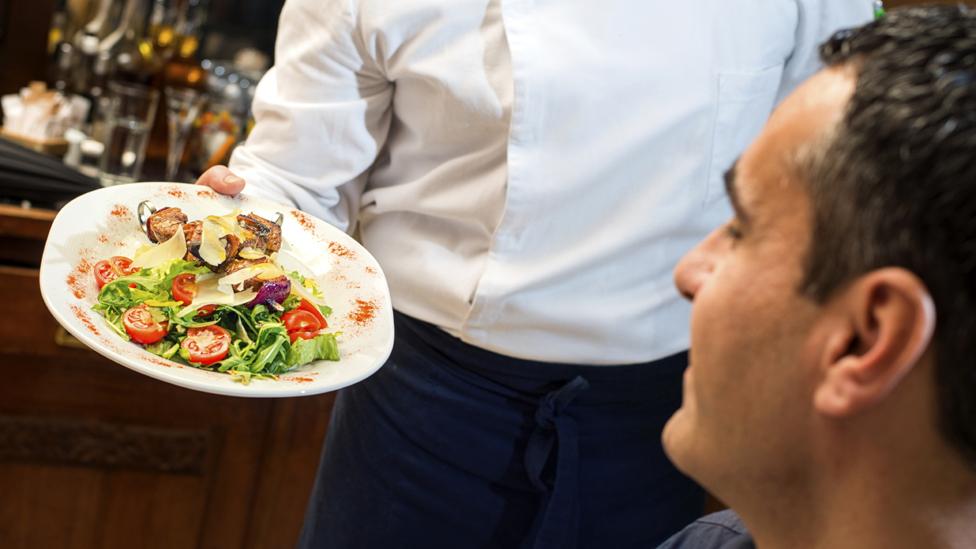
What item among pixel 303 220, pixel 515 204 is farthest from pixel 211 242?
pixel 515 204

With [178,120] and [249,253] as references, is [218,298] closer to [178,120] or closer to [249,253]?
[249,253]

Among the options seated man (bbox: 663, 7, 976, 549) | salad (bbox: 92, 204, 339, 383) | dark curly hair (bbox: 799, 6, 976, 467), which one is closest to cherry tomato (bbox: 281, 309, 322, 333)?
salad (bbox: 92, 204, 339, 383)

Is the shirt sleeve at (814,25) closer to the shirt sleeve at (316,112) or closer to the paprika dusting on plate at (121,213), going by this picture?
the shirt sleeve at (316,112)

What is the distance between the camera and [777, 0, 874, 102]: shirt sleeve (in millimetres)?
1589

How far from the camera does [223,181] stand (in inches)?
58.4

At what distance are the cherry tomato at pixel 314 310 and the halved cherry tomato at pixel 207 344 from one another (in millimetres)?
102

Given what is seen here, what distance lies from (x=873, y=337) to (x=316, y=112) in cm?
96

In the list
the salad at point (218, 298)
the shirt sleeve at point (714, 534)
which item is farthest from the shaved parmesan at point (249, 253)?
the shirt sleeve at point (714, 534)

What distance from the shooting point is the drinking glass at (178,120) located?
2.53 meters

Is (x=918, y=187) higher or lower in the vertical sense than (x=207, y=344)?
higher

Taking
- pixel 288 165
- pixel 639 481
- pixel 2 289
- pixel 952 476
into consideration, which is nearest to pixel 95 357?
pixel 2 289

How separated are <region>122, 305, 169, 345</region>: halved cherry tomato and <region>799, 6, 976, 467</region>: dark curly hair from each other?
2.57ft

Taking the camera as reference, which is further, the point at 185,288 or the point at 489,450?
the point at 489,450

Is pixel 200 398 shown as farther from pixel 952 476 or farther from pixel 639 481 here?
pixel 952 476
